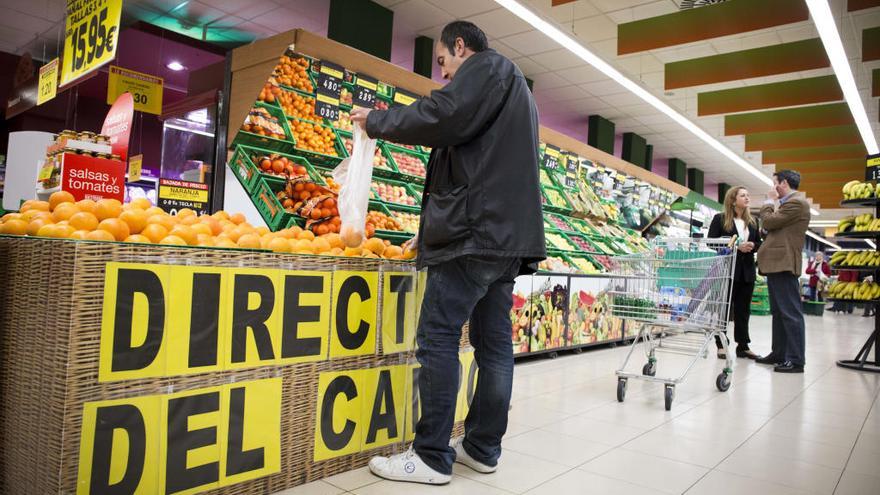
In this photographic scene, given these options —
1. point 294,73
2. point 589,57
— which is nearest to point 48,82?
point 294,73

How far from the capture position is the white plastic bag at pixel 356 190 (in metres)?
2.25

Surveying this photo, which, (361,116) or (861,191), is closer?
(361,116)

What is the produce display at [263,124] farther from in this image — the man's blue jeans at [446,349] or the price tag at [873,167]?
the price tag at [873,167]

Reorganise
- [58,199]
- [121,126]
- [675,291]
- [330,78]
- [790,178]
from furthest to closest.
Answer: [790,178]
[330,78]
[121,126]
[675,291]
[58,199]

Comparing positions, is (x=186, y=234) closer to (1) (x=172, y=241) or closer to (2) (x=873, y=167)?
(1) (x=172, y=241)

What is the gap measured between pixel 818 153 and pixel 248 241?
13535 millimetres

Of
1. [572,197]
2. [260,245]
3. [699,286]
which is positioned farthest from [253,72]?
[572,197]

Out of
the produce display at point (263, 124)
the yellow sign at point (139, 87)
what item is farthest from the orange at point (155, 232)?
the yellow sign at point (139, 87)

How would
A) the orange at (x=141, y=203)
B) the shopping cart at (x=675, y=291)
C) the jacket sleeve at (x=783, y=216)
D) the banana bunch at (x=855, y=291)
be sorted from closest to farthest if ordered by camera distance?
1. the orange at (x=141, y=203)
2. the shopping cart at (x=675, y=291)
3. the jacket sleeve at (x=783, y=216)
4. the banana bunch at (x=855, y=291)

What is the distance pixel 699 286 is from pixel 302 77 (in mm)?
3221

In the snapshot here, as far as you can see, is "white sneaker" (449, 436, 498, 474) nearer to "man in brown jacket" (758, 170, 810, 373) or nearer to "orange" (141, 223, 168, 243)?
"orange" (141, 223, 168, 243)

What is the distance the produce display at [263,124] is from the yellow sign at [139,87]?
4987mm

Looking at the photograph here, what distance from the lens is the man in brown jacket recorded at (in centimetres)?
500

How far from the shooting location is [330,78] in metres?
4.55
